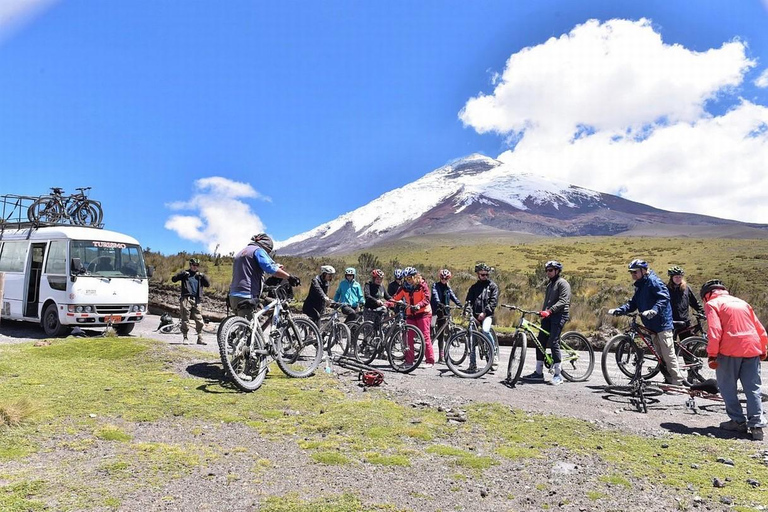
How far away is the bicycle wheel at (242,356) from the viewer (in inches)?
243

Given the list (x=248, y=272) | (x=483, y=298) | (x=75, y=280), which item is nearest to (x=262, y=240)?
(x=248, y=272)

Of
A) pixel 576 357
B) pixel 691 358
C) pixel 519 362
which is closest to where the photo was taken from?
pixel 519 362

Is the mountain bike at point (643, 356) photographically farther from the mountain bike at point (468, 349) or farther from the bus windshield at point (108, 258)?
the bus windshield at point (108, 258)

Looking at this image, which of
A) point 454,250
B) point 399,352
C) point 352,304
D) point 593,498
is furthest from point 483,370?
point 454,250

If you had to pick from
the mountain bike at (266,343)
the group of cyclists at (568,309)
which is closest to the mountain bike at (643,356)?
the group of cyclists at (568,309)

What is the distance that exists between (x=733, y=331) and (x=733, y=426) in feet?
3.40

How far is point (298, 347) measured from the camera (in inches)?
305

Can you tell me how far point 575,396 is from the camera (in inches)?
293

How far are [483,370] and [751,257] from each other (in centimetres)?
6204

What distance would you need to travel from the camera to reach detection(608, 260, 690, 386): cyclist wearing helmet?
7.85 meters

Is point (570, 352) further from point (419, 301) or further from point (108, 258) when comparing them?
point (108, 258)

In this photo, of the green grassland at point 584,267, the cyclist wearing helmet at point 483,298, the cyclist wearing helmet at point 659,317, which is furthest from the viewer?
the green grassland at point 584,267

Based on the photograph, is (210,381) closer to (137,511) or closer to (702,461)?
(137,511)

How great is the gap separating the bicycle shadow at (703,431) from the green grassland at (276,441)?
0.36 meters
